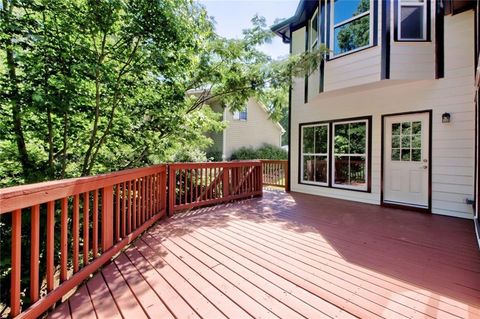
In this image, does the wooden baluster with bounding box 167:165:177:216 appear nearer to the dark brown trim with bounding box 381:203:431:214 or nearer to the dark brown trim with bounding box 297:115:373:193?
the dark brown trim with bounding box 297:115:373:193

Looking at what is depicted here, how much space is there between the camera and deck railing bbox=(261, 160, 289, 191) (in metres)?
8.30

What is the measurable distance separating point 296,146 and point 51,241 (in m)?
6.53

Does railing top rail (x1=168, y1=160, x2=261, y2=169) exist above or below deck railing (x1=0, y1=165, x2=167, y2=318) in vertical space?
above

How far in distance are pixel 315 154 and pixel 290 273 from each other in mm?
5052

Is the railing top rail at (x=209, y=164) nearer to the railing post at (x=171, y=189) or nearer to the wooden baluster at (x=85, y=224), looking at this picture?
the railing post at (x=171, y=189)

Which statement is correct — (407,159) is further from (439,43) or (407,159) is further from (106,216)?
(106,216)

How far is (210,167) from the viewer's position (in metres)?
5.31

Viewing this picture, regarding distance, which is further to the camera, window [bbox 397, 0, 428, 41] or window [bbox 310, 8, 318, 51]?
window [bbox 310, 8, 318, 51]

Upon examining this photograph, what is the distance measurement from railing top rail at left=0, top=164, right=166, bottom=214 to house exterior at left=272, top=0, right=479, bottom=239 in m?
5.02

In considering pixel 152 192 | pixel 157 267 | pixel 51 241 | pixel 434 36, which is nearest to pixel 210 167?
pixel 152 192

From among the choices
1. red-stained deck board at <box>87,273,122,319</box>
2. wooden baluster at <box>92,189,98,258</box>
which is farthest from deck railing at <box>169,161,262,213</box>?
red-stained deck board at <box>87,273,122,319</box>

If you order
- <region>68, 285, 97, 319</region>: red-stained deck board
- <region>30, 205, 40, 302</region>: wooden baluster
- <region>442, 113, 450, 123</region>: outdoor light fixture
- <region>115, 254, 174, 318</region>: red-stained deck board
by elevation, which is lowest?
<region>68, 285, 97, 319</region>: red-stained deck board

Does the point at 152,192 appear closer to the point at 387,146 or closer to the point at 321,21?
the point at 387,146

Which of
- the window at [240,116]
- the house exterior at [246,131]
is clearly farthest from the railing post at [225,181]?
the window at [240,116]
